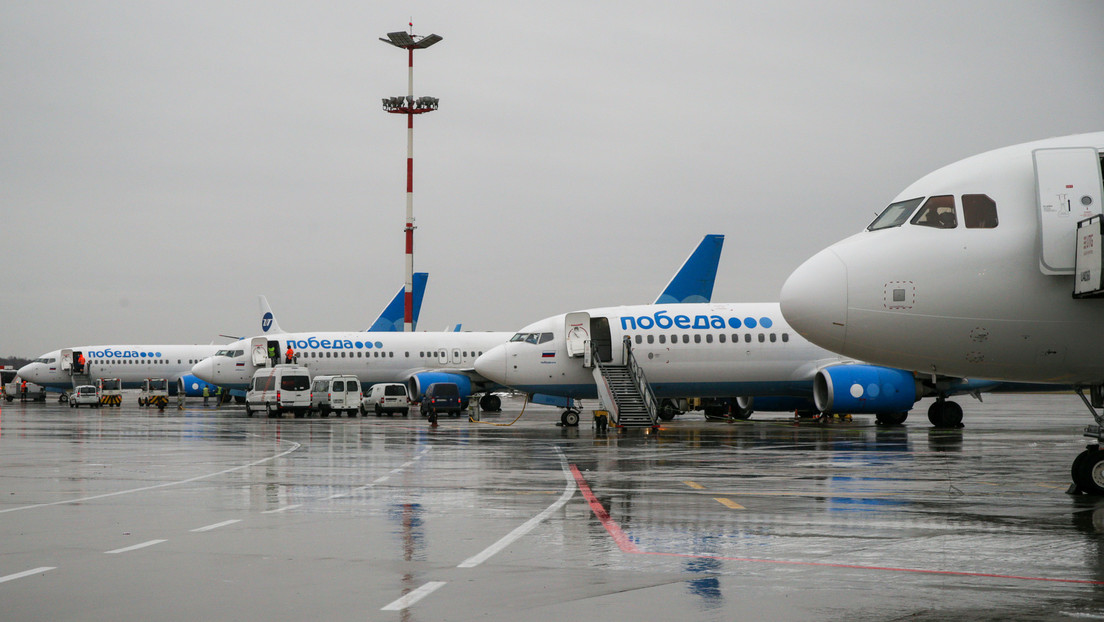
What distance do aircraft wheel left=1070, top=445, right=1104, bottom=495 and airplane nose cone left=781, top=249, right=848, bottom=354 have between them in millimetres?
3585

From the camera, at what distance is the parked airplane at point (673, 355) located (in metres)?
34.0

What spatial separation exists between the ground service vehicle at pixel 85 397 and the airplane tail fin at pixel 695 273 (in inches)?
1431

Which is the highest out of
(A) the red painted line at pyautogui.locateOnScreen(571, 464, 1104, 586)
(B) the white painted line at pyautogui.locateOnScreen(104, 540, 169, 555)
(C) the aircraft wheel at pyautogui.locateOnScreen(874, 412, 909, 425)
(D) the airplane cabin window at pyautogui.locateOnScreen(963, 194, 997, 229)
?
(D) the airplane cabin window at pyautogui.locateOnScreen(963, 194, 997, 229)

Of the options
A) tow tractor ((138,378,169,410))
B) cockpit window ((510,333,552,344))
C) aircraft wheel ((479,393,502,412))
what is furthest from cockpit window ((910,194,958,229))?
tow tractor ((138,378,169,410))

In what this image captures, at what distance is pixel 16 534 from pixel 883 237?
1134cm

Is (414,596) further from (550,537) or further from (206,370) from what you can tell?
(206,370)

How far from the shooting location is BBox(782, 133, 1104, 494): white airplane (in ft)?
43.6

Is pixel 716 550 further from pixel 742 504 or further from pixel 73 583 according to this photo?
pixel 73 583

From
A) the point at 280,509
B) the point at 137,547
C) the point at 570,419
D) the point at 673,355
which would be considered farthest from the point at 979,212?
the point at 570,419

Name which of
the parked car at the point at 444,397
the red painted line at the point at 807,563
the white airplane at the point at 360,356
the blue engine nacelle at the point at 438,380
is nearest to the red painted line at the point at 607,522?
the red painted line at the point at 807,563

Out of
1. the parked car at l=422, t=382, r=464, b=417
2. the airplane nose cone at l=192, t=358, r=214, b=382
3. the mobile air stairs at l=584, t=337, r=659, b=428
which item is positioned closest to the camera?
the mobile air stairs at l=584, t=337, r=659, b=428

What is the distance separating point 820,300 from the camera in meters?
14.2

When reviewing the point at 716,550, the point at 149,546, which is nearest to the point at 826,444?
the point at 716,550

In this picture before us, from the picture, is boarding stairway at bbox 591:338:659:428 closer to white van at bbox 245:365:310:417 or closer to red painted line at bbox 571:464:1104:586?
white van at bbox 245:365:310:417
